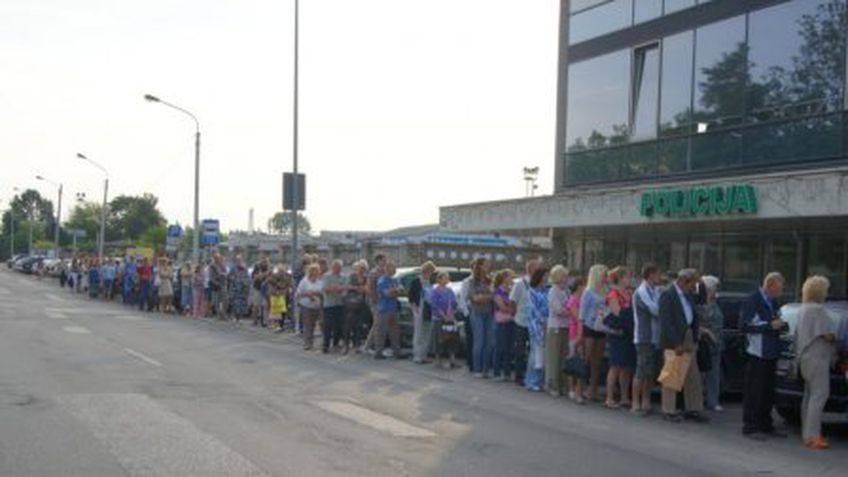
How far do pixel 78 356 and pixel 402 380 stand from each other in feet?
16.5

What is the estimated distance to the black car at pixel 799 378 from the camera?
444 inches

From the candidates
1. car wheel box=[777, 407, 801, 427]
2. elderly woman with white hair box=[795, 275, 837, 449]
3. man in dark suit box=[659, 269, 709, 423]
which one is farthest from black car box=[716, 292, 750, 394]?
elderly woman with white hair box=[795, 275, 837, 449]

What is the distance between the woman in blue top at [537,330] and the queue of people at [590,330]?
0.05 ft

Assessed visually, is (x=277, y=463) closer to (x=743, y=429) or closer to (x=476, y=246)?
(x=743, y=429)

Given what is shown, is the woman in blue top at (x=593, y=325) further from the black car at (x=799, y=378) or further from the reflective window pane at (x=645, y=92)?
the reflective window pane at (x=645, y=92)

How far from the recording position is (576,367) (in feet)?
43.9

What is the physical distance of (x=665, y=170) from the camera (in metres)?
23.6

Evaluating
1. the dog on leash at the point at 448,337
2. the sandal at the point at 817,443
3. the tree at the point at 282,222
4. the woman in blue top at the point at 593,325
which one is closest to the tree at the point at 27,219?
the tree at the point at 282,222

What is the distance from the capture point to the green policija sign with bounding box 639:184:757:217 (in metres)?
19.5

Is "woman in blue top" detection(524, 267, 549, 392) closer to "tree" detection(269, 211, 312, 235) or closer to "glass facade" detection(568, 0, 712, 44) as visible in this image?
"glass facade" detection(568, 0, 712, 44)

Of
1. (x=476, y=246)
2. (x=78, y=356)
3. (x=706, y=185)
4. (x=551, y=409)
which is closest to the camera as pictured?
(x=551, y=409)

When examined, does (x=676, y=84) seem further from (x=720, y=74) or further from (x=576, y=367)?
(x=576, y=367)

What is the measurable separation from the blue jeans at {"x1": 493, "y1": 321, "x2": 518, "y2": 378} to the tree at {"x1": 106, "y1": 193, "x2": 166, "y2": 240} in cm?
12727

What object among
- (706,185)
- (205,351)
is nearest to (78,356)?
(205,351)
